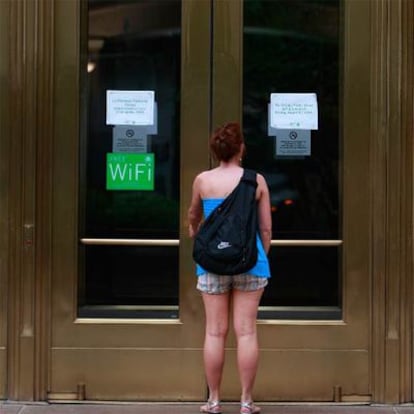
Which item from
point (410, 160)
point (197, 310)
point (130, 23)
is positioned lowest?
point (197, 310)

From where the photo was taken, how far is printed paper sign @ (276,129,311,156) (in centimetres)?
522

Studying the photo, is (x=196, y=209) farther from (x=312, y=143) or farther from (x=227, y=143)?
(x=312, y=143)

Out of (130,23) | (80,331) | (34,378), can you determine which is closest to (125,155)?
(130,23)

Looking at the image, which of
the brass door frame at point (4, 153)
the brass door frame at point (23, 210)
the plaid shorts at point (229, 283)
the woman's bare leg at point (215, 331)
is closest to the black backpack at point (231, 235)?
the plaid shorts at point (229, 283)

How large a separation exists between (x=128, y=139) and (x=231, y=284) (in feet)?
4.48

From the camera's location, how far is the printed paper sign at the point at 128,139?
5.23m

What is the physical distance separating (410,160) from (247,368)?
70.3 inches

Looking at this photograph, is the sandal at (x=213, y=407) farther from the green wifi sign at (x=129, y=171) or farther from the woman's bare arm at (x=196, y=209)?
the green wifi sign at (x=129, y=171)

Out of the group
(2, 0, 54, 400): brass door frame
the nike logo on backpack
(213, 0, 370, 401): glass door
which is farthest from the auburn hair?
(2, 0, 54, 400): brass door frame

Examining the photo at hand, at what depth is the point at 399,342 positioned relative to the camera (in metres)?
5.10

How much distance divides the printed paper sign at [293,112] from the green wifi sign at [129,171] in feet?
2.94

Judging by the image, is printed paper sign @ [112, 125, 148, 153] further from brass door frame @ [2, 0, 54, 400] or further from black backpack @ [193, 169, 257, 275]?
black backpack @ [193, 169, 257, 275]

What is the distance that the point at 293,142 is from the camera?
17.2 ft

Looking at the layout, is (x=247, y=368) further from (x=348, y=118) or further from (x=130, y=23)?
(x=130, y=23)
